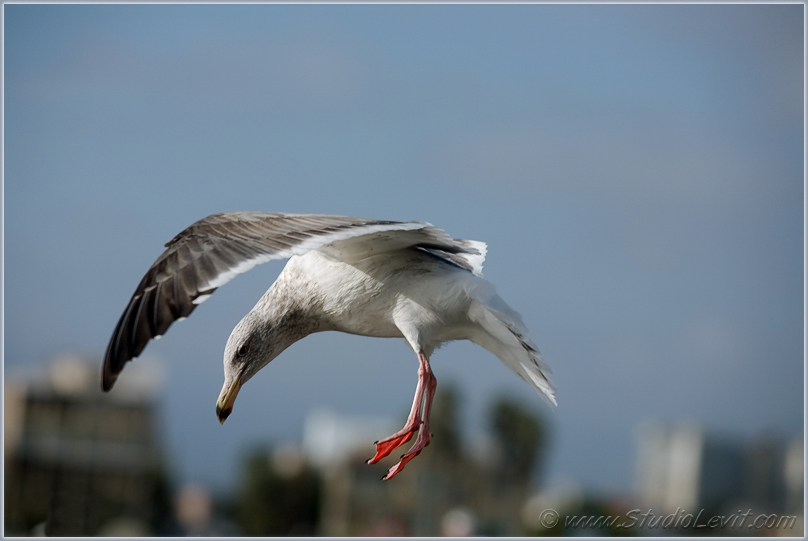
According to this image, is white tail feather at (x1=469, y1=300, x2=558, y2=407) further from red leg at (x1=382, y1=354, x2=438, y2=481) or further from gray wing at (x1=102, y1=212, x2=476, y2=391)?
gray wing at (x1=102, y1=212, x2=476, y2=391)

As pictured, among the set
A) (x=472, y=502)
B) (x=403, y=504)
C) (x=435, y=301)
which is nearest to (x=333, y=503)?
(x=403, y=504)

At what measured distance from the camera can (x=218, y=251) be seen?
13.3ft

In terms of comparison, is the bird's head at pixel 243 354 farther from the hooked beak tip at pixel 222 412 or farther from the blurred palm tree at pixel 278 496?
the blurred palm tree at pixel 278 496

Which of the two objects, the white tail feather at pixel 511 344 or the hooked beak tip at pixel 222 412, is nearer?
the hooked beak tip at pixel 222 412

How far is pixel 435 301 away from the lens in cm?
469

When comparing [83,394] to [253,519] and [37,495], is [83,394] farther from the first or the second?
[253,519]

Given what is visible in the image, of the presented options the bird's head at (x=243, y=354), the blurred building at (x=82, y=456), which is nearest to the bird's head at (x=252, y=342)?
the bird's head at (x=243, y=354)

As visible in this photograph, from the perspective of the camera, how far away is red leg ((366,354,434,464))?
4.63 meters

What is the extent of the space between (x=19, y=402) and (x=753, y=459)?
162 ft

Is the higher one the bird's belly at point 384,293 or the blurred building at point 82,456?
the bird's belly at point 384,293

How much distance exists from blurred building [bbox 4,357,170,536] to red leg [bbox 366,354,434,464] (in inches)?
2129

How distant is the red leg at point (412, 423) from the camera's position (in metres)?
4.63

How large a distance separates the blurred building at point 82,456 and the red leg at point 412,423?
54071mm

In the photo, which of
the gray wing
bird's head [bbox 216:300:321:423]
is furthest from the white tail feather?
bird's head [bbox 216:300:321:423]
